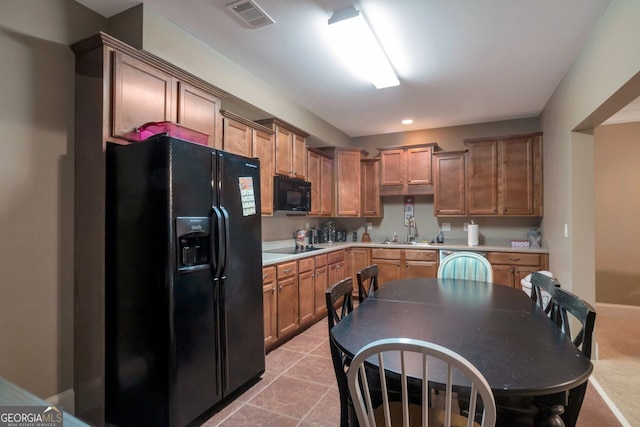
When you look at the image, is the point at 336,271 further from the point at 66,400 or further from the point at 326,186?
the point at 66,400

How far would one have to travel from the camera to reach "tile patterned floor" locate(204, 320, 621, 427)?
6.55ft

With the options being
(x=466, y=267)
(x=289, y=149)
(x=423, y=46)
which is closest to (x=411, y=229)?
(x=466, y=267)

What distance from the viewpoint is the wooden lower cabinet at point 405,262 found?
439 centimetres

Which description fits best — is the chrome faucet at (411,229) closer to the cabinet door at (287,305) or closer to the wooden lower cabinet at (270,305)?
the cabinet door at (287,305)

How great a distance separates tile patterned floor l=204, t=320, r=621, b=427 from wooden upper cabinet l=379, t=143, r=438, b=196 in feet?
9.52

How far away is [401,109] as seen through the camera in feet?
13.5

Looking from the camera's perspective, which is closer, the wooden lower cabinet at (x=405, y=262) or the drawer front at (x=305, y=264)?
the drawer front at (x=305, y=264)

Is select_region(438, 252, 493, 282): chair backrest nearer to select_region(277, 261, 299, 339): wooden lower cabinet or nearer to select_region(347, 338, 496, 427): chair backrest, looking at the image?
select_region(277, 261, 299, 339): wooden lower cabinet

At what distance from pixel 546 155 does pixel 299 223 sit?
10.9 feet

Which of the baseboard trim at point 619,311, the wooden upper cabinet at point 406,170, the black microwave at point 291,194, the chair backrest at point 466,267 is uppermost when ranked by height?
the wooden upper cabinet at point 406,170

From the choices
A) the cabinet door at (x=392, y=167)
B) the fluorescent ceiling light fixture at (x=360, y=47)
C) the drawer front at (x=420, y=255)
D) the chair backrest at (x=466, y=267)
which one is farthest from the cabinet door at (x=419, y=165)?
the chair backrest at (x=466, y=267)

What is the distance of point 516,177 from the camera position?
4250mm

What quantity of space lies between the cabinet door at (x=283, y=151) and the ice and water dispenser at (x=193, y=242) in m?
1.73

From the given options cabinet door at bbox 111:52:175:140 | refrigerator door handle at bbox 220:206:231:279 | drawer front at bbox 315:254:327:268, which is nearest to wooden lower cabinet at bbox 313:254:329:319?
drawer front at bbox 315:254:327:268
